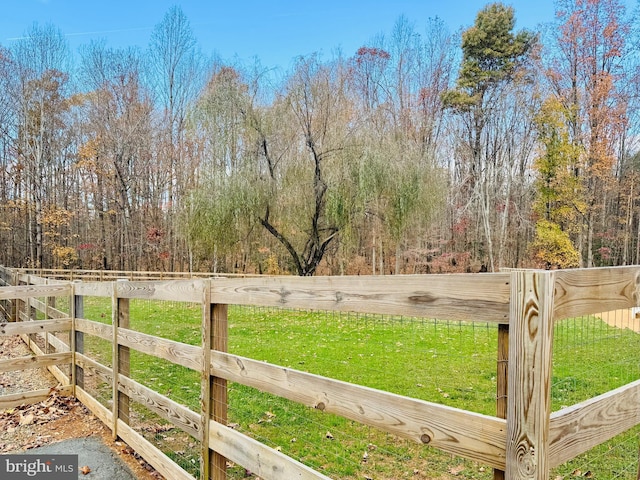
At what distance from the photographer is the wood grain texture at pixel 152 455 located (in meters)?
2.36

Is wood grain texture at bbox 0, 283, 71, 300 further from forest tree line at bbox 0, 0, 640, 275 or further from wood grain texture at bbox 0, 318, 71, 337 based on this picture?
forest tree line at bbox 0, 0, 640, 275

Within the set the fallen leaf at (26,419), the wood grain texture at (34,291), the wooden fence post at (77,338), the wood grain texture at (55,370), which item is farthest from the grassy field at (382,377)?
the wood grain texture at (34,291)

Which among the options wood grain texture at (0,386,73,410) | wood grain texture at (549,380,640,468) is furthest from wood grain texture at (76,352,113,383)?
wood grain texture at (549,380,640,468)

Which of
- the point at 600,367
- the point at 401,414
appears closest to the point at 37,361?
the point at 401,414

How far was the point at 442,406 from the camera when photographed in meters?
1.18

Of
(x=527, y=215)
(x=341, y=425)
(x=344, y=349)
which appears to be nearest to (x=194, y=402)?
(x=341, y=425)

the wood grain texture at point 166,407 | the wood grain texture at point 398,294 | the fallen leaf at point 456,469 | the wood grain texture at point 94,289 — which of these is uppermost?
the wood grain texture at point 398,294

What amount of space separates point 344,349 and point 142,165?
19.8 m

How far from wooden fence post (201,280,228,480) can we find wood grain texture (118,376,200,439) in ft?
0.43

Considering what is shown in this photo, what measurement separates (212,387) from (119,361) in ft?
4.94

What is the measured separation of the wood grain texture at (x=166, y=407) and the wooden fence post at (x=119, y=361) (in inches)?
3.6

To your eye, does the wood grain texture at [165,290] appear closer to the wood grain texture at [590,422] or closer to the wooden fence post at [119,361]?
the wooden fence post at [119,361]

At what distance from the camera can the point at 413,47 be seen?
76.9 ft

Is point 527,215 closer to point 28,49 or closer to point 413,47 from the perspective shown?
point 413,47
